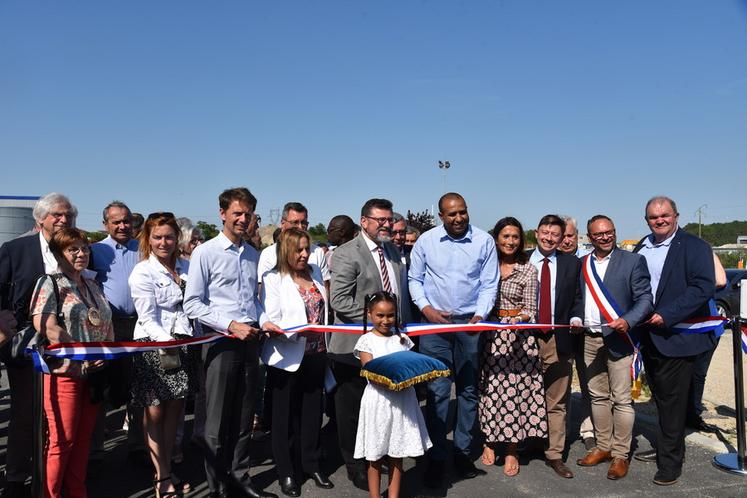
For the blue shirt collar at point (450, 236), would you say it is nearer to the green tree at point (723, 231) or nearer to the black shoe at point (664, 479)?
the black shoe at point (664, 479)

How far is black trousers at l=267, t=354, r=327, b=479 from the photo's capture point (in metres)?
5.02

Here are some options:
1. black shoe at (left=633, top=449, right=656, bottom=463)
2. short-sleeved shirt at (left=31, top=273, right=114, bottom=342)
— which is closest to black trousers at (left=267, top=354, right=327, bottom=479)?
short-sleeved shirt at (left=31, top=273, right=114, bottom=342)

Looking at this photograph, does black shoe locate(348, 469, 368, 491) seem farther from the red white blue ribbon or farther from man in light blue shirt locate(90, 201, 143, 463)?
the red white blue ribbon

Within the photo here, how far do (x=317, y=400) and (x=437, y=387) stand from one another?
3.31 ft

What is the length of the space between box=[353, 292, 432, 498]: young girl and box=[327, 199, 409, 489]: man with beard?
504mm

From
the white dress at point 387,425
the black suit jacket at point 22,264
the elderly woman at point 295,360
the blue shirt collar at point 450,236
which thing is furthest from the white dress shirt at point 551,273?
the black suit jacket at point 22,264

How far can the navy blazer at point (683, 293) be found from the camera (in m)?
5.29

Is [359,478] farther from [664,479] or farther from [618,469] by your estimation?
[664,479]

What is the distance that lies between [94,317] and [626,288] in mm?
4279

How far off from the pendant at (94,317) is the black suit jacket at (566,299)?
3.70 meters

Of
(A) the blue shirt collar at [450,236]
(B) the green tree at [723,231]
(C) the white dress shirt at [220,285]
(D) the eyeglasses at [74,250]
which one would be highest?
(B) the green tree at [723,231]

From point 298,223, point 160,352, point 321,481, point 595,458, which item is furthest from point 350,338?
point 595,458

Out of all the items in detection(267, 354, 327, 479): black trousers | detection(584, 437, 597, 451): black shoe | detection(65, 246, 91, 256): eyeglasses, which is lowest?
detection(584, 437, 597, 451): black shoe

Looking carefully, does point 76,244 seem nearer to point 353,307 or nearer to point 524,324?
point 353,307
